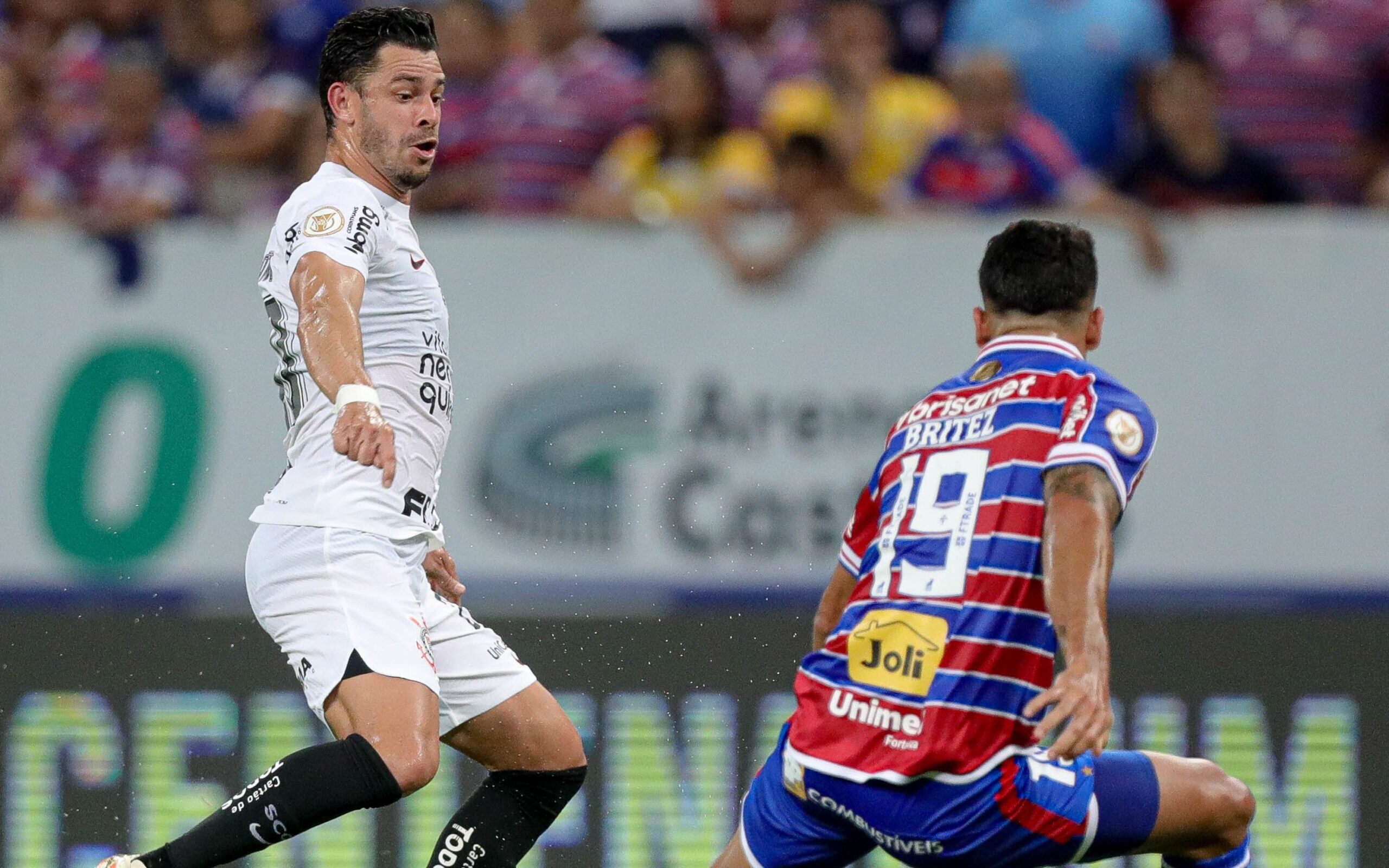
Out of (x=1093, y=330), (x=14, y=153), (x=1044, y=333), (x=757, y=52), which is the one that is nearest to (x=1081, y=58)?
(x=757, y=52)

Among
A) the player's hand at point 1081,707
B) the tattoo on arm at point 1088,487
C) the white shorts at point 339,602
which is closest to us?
the player's hand at point 1081,707

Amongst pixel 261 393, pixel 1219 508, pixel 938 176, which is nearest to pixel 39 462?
pixel 261 393

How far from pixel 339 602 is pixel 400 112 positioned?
4.05 ft

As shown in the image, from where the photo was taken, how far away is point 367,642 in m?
4.52

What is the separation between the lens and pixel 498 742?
502 centimetres

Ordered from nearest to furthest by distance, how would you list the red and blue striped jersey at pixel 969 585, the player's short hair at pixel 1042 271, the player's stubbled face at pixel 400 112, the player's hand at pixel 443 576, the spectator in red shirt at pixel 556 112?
the red and blue striped jersey at pixel 969 585 → the player's short hair at pixel 1042 271 → the player's stubbled face at pixel 400 112 → the player's hand at pixel 443 576 → the spectator in red shirt at pixel 556 112

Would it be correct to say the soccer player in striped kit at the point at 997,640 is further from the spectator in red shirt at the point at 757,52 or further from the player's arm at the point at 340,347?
the spectator in red shirt at the point at 757,52

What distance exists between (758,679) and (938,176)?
2484 mm

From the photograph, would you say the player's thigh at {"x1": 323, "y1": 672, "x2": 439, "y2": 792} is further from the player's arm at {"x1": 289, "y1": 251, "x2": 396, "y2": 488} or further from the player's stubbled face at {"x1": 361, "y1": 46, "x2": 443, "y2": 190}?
the player's stubbled face at {"x1": 361, "y1": 46, "x2": 443, "y2": 190}

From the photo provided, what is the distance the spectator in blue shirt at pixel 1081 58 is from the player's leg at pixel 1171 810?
4.77 metres

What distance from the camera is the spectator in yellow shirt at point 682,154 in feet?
26.5

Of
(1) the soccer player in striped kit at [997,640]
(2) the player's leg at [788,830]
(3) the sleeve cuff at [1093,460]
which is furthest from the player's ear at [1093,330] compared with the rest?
(2) the player's leg at [788,830]

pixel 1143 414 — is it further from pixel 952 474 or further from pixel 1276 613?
pixel 1276 613

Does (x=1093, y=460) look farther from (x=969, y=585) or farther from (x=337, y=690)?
(x=337, y=690)
